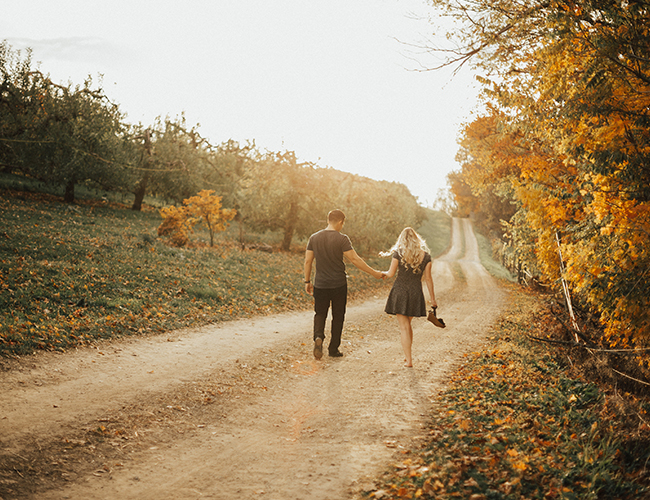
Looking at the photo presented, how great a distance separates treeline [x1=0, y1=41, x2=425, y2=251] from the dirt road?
693 inches

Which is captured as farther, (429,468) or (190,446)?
(190,446)

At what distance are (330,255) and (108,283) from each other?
6262mm

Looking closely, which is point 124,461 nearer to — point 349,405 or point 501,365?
point 349,405

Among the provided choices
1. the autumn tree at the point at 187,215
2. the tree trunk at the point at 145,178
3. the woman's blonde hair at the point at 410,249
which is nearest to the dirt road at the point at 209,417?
the woman's blonde hair at the point at 410,249

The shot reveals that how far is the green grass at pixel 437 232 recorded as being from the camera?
184 ft

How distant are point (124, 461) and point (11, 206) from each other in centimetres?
2088

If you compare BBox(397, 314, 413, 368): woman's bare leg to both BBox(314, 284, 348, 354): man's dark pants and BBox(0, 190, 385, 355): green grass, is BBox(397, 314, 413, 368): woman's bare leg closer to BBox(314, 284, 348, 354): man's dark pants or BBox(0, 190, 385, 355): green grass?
BBox(314, 284, 348, 354): man's dark pants

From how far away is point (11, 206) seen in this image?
65.6 ft

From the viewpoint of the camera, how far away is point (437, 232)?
6906 cm

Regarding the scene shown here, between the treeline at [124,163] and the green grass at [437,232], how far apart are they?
25.0m

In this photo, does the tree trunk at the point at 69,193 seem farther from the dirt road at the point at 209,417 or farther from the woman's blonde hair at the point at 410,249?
the woman's blonde hair at the point at 410,249

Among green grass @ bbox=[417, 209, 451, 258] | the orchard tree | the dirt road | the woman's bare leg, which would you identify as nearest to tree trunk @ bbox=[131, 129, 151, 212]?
the orchard tree

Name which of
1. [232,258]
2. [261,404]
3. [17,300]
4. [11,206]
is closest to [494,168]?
[232,258]

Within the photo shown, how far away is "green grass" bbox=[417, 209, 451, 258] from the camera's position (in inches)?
2212
